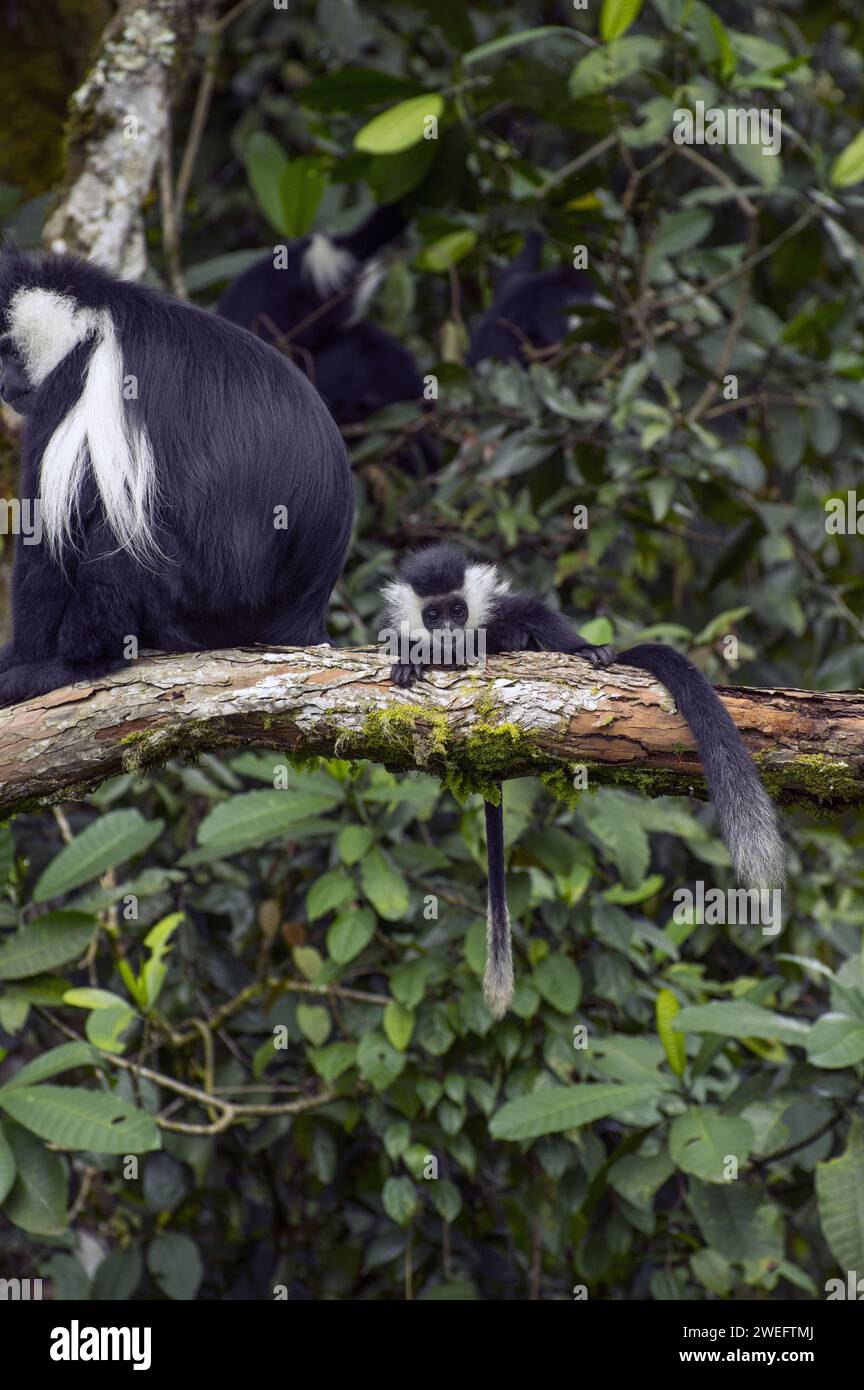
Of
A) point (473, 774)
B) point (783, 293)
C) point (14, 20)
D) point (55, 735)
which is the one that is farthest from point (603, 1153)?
point (14, 20)

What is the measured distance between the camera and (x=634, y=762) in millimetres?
2164

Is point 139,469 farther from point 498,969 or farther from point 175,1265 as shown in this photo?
point 175,1265

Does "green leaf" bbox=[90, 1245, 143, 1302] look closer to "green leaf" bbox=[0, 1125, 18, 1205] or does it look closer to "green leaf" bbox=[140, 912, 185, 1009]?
"green leaf" bbox=[0, 1125, 18, 1205]

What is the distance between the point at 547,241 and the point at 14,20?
7.28 ft

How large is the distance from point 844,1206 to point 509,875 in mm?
945

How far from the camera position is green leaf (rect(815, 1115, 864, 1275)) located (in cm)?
253

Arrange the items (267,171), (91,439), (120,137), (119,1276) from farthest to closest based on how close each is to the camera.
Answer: (267,171)
(120,137)
(119,1276)
(91,439)

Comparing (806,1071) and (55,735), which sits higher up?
A: (55,735)

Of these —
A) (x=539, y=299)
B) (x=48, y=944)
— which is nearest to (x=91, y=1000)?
(x=48, y=944)

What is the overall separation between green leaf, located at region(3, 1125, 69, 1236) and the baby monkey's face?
1359mm

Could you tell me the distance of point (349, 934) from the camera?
300 cm

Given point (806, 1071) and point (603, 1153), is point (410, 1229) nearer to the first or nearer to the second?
point (603, 1153)

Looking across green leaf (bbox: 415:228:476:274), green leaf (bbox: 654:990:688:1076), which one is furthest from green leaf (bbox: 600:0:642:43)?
green leaf (bbox: 654:990:688:1076)

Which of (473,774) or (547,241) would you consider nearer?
(473,774)
